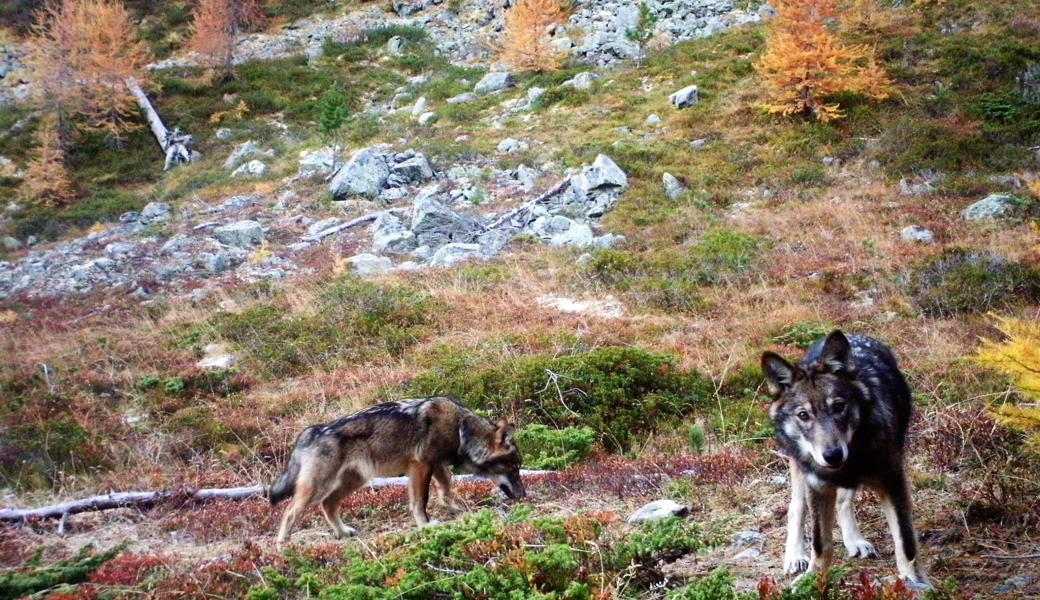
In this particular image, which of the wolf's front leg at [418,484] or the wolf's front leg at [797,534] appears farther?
the wolf's front leg at [418,484]

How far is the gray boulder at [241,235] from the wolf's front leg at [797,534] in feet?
59.7

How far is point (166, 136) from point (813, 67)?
26111 mm

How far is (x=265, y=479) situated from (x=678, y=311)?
6.92 metres

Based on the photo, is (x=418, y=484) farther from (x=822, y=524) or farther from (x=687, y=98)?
(x=687, y=98)

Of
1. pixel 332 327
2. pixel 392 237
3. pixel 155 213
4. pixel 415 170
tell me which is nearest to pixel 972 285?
pixel 332 327

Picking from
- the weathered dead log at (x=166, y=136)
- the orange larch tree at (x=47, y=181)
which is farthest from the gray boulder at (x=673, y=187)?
the orange larch tree at (x=47, y=181)

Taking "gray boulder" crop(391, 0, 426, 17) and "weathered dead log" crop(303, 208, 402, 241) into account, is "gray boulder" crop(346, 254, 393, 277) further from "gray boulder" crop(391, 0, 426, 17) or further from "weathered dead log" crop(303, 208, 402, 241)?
"gray boulder" crop(391, 0, 426, 17)

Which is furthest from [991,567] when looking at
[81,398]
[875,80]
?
[875,80]

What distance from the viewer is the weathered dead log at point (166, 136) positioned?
30312 millimetres

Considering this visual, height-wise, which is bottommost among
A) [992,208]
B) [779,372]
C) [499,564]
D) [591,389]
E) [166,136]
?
[992,208]

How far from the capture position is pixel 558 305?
12.3 metres

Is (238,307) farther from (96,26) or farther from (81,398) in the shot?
(96,26)

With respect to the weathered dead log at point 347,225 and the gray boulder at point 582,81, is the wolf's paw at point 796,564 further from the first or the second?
the gray boulder at point 582,81

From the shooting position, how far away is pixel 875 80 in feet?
67.2
